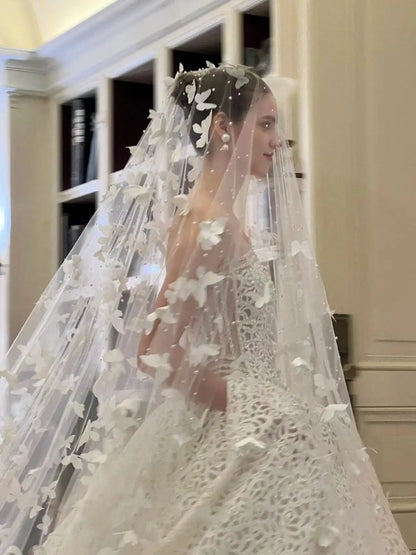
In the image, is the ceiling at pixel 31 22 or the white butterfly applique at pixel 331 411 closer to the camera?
the white butterfly applique at pixel 331 411

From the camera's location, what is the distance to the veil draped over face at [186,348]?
60.9 inches

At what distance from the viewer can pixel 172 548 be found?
4.79 ft

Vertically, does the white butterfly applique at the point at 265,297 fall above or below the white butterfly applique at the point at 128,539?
above

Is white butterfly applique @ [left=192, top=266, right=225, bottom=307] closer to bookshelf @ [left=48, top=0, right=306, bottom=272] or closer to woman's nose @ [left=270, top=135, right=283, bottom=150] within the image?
woman's nose @ [left=270, top=135, right=283, bottom=150]

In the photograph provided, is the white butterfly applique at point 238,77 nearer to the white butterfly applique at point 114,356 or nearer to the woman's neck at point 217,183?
the woman's neck at point 217,183

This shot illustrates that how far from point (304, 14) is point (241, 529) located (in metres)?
1.25

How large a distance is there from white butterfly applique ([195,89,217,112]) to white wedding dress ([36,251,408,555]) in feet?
1.00

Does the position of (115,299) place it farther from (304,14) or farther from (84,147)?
(84,147)

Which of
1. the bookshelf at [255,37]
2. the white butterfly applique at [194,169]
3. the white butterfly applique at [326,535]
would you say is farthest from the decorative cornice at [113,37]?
the white butterfly applique at [326,535]

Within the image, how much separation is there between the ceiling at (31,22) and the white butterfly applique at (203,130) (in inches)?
71.0

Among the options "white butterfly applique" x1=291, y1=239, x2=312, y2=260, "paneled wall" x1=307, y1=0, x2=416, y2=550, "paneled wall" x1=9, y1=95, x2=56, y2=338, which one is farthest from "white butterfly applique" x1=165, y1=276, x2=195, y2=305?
"paneled wall" x1=9, y1=95, x2=56, y2=338

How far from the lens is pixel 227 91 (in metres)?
1.74

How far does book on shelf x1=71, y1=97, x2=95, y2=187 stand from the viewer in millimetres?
3260

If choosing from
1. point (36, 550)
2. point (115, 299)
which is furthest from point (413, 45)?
point (36, 550)
